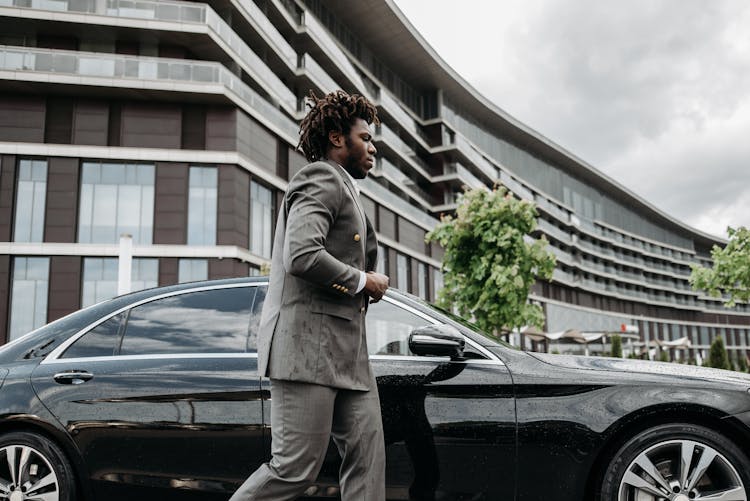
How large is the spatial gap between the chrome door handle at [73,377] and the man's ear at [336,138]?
5.91 ft

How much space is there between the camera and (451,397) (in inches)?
122

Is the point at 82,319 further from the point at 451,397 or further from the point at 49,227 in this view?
the point at 49,227

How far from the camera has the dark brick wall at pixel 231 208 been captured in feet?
83.7

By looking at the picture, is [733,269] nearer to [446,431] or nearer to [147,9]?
[147,9]

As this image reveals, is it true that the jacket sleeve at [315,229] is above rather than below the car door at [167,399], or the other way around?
above

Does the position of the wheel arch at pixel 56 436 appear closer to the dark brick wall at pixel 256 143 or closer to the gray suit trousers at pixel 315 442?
the gray suit trousers at pixel 315 442

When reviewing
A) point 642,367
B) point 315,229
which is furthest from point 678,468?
point 315,229

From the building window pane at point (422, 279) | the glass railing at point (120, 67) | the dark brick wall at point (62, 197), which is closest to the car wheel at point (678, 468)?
the glass railing at point (120, 67)

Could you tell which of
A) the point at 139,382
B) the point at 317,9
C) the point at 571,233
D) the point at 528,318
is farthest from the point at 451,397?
the point at 571,233

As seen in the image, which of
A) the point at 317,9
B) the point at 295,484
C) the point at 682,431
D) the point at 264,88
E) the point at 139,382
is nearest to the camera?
the point at 295,484

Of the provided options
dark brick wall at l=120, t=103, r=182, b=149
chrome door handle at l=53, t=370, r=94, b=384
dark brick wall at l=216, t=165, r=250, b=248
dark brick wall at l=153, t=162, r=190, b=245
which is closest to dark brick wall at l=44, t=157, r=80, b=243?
dark brick wall at l=120, t=103, r=182, b=149

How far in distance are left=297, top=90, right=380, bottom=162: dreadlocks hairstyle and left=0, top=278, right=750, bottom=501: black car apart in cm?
99

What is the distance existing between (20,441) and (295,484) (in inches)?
72.8

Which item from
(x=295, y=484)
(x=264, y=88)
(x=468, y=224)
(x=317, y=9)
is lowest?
(x=295, y=484)
